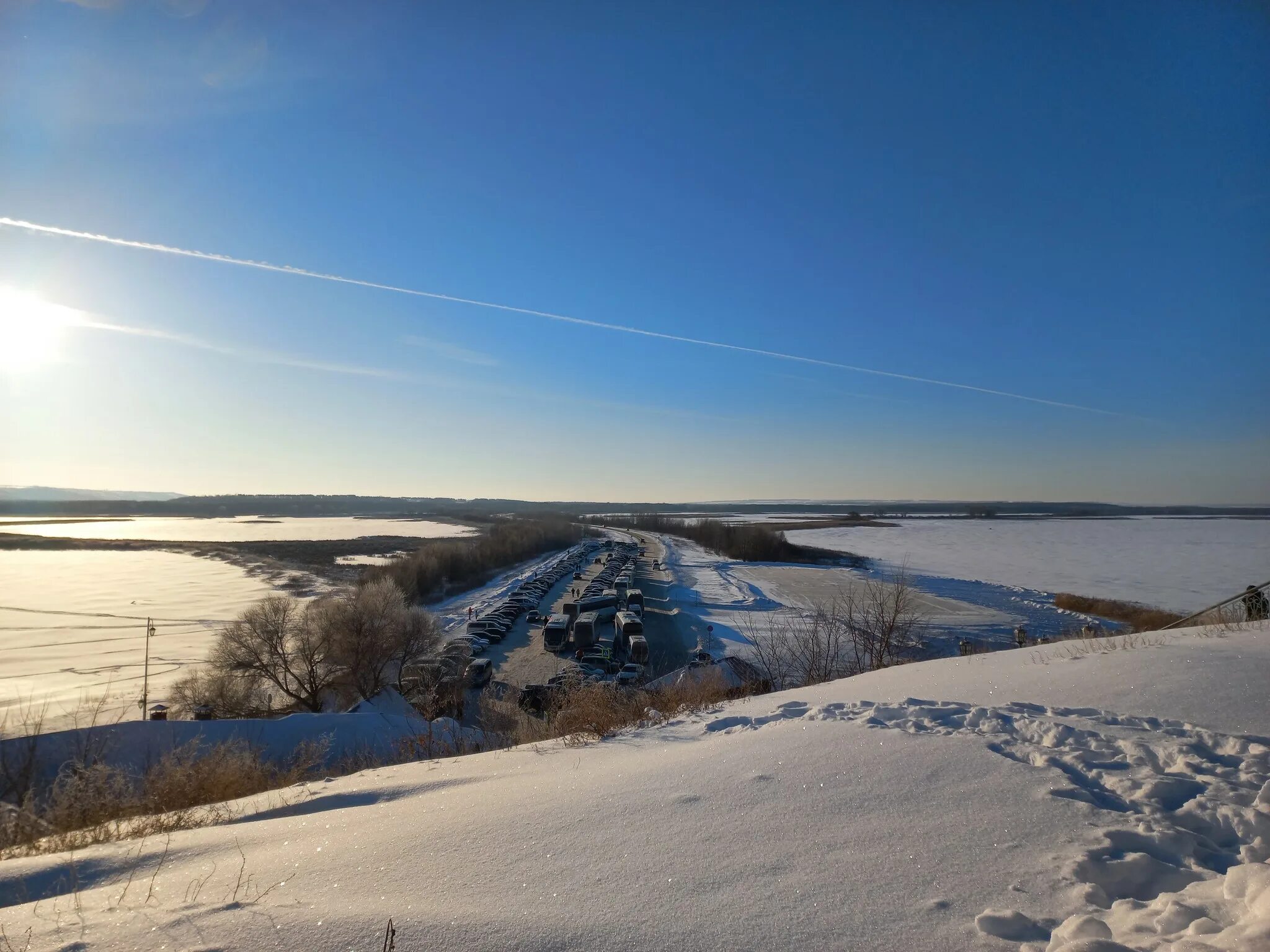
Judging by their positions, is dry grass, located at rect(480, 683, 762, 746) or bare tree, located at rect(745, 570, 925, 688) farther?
bare tree, located at rect(745, 570, 925, 688)

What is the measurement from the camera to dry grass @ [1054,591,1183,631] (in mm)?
25781

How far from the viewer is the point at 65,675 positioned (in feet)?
80.4

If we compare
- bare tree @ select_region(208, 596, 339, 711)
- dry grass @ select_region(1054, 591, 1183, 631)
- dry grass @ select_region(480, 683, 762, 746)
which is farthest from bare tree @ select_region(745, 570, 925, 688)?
Answer: bare tree @ select_region(208, 596, 339, 711)

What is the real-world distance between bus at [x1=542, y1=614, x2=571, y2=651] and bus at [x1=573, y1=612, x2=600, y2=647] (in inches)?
19.7

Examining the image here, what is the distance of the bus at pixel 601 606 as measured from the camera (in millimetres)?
35625

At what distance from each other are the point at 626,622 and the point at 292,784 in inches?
873

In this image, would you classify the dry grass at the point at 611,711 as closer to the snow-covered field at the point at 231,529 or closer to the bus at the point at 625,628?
the bus at the point at 625,628

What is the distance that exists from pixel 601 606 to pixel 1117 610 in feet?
82.6

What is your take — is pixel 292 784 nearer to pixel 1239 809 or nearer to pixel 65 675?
pixel 1239 809

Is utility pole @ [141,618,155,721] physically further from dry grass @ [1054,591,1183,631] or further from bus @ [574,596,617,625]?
dry grass @ [1054,591,1183,631]

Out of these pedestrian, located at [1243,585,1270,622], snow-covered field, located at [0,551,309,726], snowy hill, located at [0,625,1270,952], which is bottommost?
snow-covered field, located at [0,551,309,726]

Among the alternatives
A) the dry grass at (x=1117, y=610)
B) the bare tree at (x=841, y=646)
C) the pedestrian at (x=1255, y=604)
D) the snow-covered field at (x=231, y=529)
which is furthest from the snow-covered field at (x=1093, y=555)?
the snow-covered field at (x=231, y=529)

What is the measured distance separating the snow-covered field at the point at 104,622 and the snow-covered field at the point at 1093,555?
1680 inches

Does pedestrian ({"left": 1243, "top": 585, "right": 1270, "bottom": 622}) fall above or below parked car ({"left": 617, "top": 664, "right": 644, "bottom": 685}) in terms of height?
above
